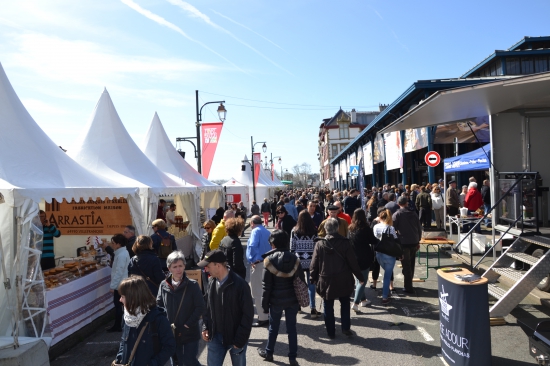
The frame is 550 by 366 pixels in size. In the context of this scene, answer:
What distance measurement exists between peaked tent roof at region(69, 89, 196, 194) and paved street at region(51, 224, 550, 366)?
13.8ft

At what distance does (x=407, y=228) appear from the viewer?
26.4ft

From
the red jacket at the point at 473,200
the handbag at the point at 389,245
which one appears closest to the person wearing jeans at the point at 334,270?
the handbag at the point at 389,245

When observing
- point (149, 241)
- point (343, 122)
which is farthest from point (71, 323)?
point (343, 122)

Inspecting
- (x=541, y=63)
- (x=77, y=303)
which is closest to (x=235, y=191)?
(x=77, y=303)

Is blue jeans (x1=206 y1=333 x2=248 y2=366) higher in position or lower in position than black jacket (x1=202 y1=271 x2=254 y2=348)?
lower

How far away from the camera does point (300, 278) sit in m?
5.29

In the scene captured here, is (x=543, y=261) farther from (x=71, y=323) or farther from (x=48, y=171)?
(x=48, y=171)

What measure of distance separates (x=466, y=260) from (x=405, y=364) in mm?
3829

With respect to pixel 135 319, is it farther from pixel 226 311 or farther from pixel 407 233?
pixel 407 233

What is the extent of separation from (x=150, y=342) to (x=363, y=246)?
4.51 meters

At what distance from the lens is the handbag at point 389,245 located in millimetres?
7352

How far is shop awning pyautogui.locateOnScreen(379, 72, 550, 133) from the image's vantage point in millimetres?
5848

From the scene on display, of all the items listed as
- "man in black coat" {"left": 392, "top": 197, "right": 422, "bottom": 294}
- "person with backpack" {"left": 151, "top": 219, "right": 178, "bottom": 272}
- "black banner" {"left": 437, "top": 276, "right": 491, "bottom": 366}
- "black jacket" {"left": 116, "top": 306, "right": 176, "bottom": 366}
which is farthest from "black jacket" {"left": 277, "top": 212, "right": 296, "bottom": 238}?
"black jacket" {"left": 116, "top": 306, "right": 176, "bottom": 366}

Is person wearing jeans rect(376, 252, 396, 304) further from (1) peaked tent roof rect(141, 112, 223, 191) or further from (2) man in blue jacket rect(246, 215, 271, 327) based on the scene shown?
(1) peaked tent roof rect(141, 112, 223, 191)
